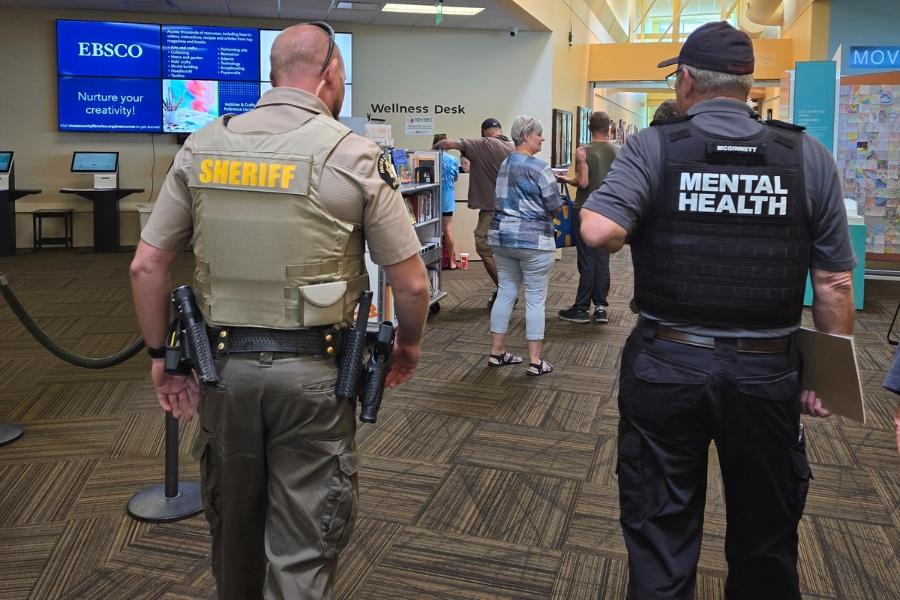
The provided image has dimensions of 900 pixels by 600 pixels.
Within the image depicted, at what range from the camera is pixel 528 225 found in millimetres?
4363

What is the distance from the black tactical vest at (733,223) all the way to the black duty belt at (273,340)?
0.75 meters

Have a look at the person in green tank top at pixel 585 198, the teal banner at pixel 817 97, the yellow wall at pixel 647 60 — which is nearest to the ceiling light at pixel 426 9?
the yellow wall at pixel 647 60

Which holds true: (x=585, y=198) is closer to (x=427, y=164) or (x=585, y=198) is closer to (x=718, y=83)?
(x=427, y=164)

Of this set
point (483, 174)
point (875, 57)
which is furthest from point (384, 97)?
point (875, 57)

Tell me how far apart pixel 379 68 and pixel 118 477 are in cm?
716

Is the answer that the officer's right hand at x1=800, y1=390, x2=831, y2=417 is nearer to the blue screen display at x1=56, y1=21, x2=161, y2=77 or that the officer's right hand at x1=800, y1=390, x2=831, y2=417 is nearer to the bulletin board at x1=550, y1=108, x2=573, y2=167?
the bulletin board at x1=550, y1=108, x2=573, y2=167

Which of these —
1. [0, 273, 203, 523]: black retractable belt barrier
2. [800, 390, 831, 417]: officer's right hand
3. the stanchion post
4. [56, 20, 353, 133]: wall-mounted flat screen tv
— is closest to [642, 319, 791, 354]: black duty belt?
[800, 390, 831, 417]: officer's right hand

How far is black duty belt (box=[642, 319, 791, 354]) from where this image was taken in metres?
1.72

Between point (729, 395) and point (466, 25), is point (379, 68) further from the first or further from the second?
point (729, 395)

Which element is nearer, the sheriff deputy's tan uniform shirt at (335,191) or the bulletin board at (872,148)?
the sheriff deputy's tan uniform shirt at (335,191)

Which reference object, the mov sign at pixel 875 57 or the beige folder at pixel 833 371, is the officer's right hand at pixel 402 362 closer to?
the beige folder at pixel 833 371

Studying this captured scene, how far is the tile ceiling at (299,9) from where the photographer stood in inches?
329

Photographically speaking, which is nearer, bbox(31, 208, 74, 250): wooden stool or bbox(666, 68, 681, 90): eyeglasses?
bbox(666, 68, 681, 90): eyeglasses

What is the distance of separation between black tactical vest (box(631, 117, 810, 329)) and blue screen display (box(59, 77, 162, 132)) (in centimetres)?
855
